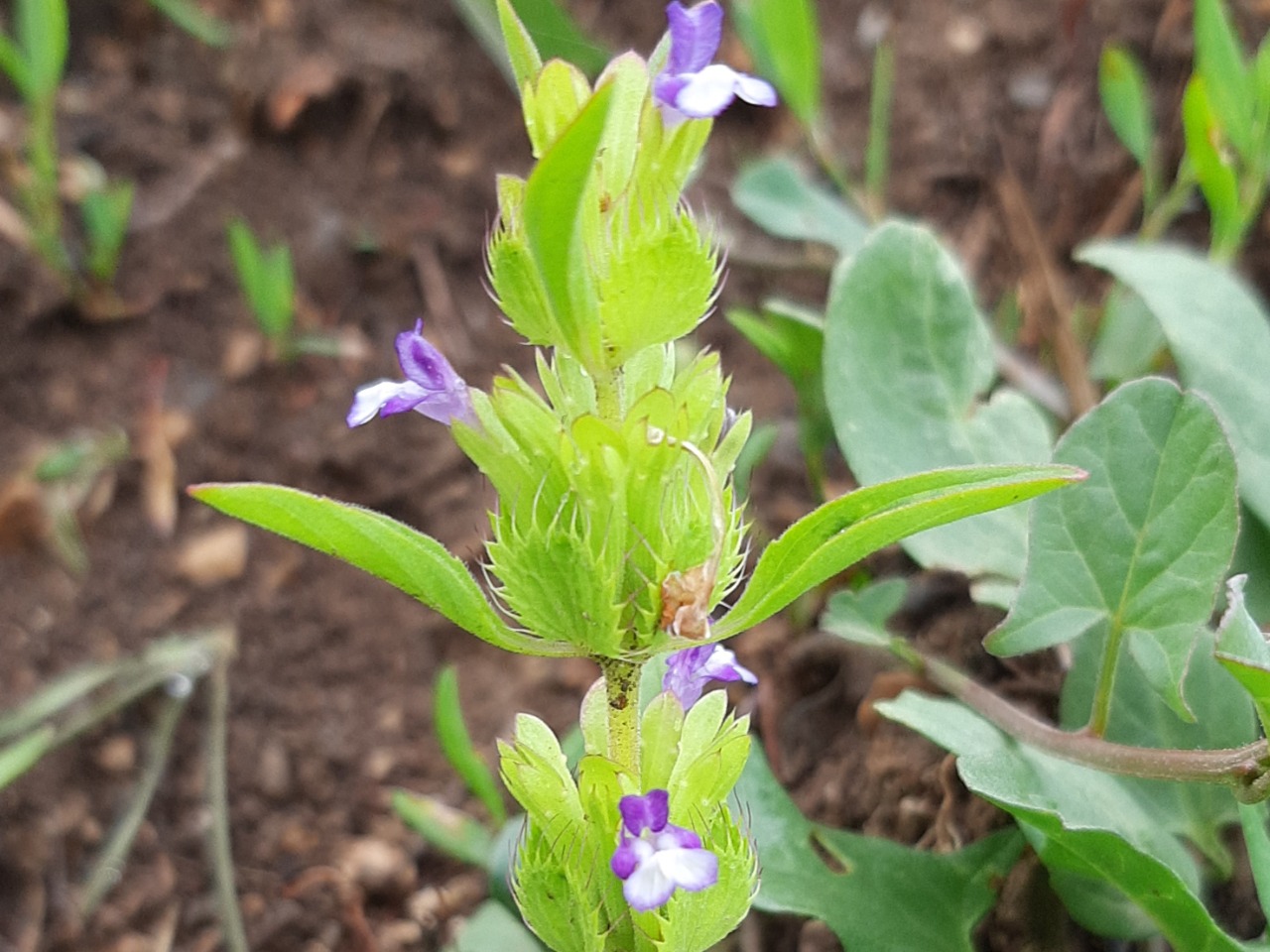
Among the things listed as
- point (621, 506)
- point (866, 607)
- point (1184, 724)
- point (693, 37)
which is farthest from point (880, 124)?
point (621, 506)

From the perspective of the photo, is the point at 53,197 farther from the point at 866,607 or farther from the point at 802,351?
the point at 866,607

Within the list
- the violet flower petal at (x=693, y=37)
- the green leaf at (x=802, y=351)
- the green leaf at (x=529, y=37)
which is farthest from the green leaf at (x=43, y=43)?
the violet flower petal at (x=693, y=37)

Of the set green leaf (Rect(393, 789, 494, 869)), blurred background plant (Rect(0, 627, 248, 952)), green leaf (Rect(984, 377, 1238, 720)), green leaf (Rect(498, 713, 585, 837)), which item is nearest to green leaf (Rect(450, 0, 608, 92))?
green leaf (Rect(498, 713, 585, 837))

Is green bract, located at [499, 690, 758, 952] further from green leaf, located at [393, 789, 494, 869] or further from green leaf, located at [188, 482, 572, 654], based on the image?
green leaf, located at [393, 789, 494, 869]

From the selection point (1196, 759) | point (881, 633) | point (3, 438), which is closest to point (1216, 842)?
point (1196, 759)

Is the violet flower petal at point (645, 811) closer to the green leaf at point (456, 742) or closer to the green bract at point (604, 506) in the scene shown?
the green bract at point (604, 506)

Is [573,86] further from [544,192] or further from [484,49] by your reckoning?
[484,49]

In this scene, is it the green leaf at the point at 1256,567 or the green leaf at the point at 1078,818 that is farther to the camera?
the green leaf at the point at 1256,567
